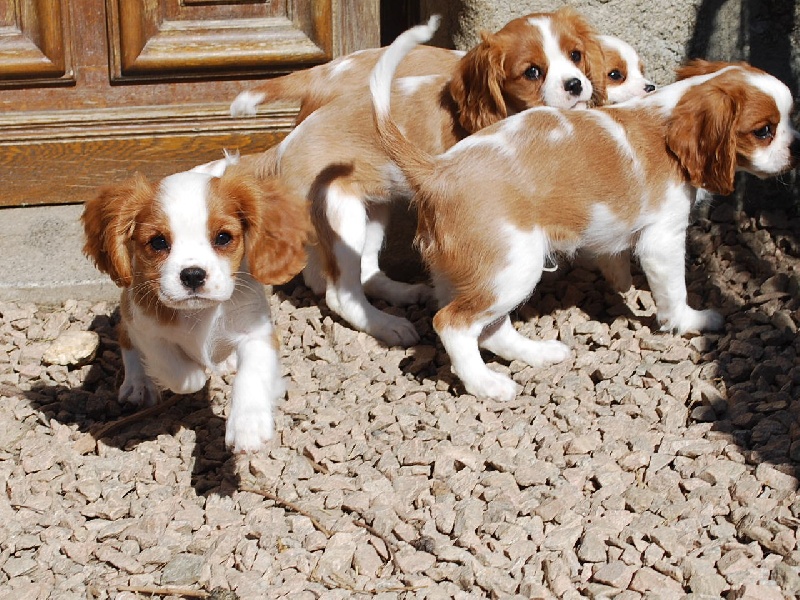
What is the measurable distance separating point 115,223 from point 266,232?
484mm

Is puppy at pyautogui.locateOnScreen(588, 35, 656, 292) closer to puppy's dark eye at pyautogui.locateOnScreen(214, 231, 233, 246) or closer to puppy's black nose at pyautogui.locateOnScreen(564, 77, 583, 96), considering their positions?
puppy's black nose at pyautogui.locateOnScreen(564, 77, 583, 96)

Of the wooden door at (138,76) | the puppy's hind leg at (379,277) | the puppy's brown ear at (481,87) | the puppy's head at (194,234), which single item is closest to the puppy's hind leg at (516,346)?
the puppy's hind leg at (379,277)

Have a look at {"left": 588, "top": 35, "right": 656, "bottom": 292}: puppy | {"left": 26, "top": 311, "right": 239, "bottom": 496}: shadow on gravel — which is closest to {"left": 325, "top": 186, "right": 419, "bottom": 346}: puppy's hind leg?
{"left": 26, "top": 311, "right": 239, "bottom": 496}: shadow on gravel

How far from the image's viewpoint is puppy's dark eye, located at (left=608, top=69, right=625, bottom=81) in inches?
188

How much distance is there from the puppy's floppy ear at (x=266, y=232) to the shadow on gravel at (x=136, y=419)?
702 mm

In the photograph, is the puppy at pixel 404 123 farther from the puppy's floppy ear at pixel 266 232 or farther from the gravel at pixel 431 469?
the puppy's floppy ear at pixel 266 232

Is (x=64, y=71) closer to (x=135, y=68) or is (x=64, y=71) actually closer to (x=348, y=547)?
(x=135, y=68)

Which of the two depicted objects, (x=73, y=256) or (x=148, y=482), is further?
(x=73, y=256)

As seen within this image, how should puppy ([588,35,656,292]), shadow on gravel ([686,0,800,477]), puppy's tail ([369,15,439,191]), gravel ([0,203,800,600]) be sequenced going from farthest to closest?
puppy ([588,35,656,292]) → puppy's tail ([369,15,439,191]) → shadow on gravel ([686,0,800,477]) → gravel ([0,203,800,600])

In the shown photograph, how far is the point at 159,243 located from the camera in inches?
136

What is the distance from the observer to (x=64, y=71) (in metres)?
5.26

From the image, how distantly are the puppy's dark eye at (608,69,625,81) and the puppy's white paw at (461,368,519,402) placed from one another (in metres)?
1.56

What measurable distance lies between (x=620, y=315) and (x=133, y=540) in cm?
222

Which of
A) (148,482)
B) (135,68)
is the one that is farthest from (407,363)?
(135,68)
